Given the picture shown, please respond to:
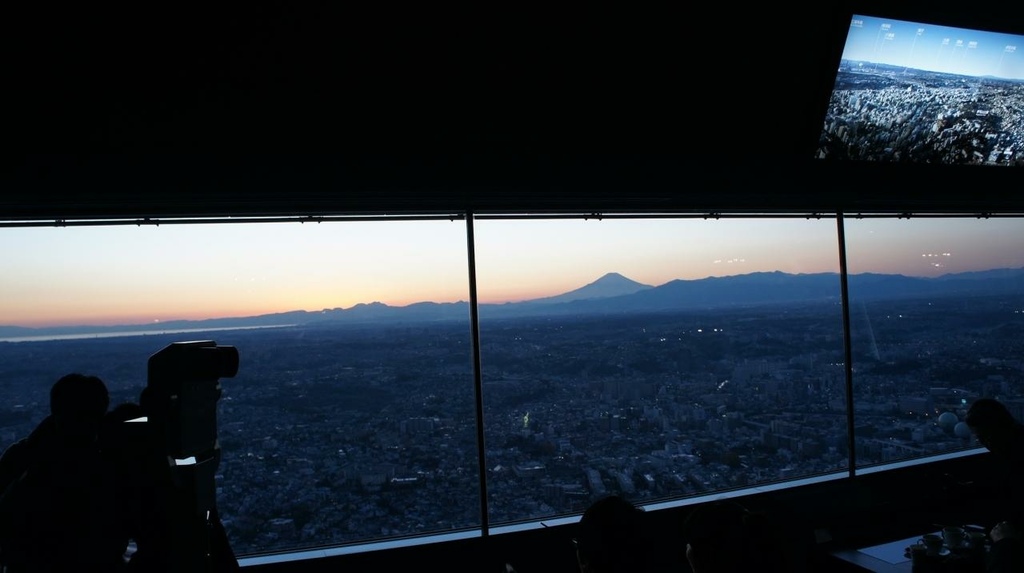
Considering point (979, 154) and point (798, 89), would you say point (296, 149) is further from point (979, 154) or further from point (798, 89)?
point (979, 154)

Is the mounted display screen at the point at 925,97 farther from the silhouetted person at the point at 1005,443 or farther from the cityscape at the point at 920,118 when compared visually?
the silhouetted person at the point at 1005,443

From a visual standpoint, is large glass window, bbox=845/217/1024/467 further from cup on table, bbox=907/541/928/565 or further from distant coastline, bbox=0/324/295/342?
distant coastline, bbox=0/324/295/342

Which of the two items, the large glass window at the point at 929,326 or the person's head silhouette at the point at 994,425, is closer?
the person's head silhouette at the point at 994,425

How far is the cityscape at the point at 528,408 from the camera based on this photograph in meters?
3.03

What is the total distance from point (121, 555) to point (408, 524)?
4.68ft

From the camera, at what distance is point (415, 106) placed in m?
2.92

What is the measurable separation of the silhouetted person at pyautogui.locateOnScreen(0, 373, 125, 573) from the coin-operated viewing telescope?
1.27 ft

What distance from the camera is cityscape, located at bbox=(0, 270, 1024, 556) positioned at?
3033 mm

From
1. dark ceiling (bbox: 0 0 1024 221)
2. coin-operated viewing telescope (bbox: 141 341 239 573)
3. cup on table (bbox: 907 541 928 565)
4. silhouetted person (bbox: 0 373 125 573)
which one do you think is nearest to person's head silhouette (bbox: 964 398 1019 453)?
cup on table (bbox: 907 541 928 565)

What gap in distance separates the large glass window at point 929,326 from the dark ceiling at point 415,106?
956 mm

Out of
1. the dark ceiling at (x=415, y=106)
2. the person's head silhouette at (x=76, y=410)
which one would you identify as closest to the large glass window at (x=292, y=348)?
the dark ceiling at (x=415, y=106)

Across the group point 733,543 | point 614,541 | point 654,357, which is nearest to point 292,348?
point 654,357

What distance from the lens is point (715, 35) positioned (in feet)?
10.5

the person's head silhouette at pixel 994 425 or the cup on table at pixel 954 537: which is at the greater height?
the person's head silhouette at pixel 994 425
